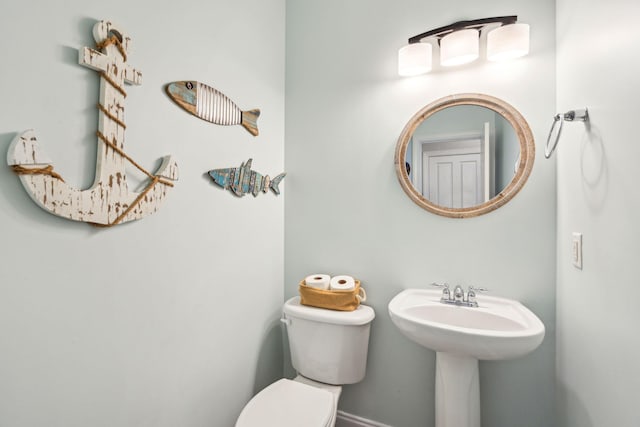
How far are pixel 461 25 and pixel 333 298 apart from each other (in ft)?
4.82

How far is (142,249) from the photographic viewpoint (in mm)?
1108

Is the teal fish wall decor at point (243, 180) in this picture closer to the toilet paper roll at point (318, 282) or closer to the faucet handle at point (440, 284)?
the toilet paper roll at point (318, 282)

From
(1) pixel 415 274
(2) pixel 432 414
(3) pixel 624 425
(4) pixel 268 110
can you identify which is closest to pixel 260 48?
(4) pixel 268 110

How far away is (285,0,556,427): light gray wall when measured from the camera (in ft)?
4.60

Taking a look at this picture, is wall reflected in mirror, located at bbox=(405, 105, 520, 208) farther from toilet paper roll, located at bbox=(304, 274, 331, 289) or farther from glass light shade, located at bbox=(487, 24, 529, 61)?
toilet paper roll, located at bbox=(304, 274, 331, 289)

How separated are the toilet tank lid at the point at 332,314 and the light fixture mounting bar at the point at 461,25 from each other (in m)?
1.43

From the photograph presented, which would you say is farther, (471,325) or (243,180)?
(243,180)

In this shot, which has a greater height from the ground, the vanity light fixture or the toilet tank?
the vanity light fixture

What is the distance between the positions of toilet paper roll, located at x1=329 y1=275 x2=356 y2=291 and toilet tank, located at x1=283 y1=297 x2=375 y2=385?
→ 0.40 feet

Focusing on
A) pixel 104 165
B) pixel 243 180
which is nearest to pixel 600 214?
pixel 243 180

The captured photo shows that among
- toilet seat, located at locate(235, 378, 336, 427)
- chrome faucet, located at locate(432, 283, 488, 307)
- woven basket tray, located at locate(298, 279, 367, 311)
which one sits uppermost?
chrome faucet, located at locate(432, 283, 488, 307)

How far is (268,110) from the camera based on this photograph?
5.98 ft

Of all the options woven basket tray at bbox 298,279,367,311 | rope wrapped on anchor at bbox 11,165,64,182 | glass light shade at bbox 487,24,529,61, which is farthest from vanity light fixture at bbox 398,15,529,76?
rope wrapped on anchor at bbox 11,165,64,182

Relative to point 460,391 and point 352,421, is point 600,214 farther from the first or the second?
point 352,421
